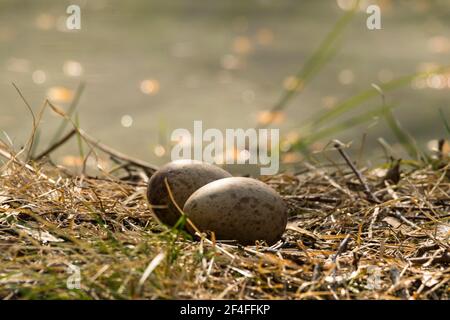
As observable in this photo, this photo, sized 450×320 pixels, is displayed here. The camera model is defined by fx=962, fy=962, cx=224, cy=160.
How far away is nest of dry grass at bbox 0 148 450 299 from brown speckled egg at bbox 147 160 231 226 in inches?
2.6

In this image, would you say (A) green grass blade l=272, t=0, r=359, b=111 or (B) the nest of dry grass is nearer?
(B) the nest of dry grass

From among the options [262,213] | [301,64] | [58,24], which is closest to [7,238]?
[262,213]

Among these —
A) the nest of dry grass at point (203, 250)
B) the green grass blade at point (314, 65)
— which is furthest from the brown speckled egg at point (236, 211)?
the green grass blade at point (314, 65)

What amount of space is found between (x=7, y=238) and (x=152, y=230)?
548 millimetres

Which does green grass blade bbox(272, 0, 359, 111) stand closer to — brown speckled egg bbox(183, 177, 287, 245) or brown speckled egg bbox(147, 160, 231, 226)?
brown speckled egg bbox(147, 160, 231, 226)

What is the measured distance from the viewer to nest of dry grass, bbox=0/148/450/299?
7.97ft

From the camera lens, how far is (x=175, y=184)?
3121 mm

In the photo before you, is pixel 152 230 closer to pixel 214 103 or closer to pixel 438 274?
pixel 438 274

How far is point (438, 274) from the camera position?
8.53 ft

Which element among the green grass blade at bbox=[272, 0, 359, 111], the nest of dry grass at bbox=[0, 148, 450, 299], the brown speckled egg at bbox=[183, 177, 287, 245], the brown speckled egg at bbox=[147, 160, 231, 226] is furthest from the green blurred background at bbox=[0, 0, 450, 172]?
the brown speckled egg at bbox=[183, 177, 287, 245]

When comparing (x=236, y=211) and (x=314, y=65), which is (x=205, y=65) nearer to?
(x=314, y=65)

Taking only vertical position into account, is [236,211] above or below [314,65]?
below

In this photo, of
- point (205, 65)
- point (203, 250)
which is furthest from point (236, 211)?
point (205, 65)

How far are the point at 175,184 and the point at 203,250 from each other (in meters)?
0.48
